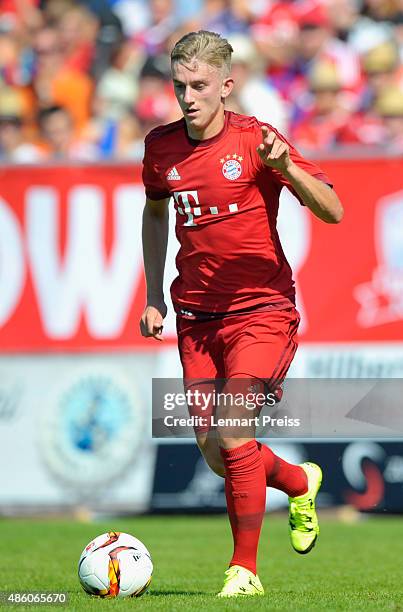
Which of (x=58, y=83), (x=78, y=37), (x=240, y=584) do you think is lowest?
(x=240, y=584)

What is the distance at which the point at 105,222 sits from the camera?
996cm

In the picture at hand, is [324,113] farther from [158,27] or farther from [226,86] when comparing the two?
[226,86]

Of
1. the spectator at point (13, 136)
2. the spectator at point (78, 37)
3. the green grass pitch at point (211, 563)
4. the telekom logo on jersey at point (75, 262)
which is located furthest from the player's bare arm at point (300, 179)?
the spectator at point (78, 37)

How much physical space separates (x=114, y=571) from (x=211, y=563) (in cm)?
201

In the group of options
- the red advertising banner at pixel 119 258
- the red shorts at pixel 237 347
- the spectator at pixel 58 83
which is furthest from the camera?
the spectator at pixel 58 83

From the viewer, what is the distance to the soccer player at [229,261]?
5516mm

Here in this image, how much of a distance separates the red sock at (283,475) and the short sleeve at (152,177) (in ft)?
4.49

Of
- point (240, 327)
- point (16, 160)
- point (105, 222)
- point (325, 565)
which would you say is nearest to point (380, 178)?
point (105, 222)

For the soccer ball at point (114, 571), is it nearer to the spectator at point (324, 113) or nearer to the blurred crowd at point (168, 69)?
the blurred crowd at point (168, 69)

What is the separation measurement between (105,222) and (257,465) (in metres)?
4.73

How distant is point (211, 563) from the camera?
744 centimetres

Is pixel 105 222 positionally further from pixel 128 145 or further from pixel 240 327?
pixel 240 327

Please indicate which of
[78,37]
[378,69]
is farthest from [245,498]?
[78,37]

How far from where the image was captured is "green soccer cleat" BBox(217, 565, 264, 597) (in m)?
5.40
